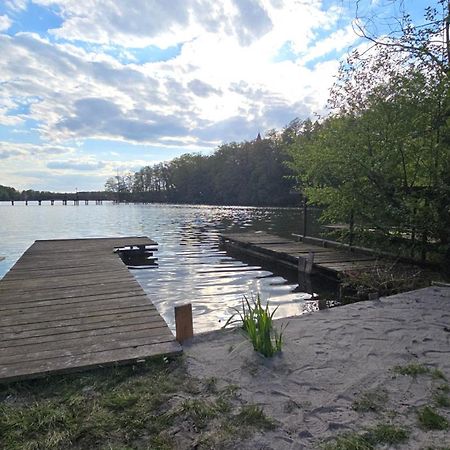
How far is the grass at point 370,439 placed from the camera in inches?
95.3

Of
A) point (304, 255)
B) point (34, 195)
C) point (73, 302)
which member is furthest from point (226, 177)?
point (73, 302)

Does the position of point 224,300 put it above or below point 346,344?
below

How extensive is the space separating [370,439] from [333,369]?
3.53 feet

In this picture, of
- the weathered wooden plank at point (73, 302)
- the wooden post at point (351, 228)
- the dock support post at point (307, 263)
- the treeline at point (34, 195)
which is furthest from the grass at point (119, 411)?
the treeline at point (34, 195)

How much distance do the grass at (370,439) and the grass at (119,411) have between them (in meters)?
0.57

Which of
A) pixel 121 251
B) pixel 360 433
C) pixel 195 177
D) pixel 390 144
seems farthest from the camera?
pixel 195 177

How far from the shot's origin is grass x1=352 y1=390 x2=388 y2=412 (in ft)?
9.45

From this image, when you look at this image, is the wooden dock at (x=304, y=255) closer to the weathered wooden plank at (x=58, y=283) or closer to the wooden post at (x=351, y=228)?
the wooden post at (x=351, y=228)

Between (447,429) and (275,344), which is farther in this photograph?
(275,344)

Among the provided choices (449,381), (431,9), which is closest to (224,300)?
(449,381)

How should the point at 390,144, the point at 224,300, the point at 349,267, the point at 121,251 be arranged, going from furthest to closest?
the point at 121,251, the point at 349,267, the point at 390,144, the point at 224,300

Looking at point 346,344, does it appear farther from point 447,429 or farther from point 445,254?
point 445,254

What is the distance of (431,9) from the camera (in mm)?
7891

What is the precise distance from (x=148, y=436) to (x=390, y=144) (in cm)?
807
